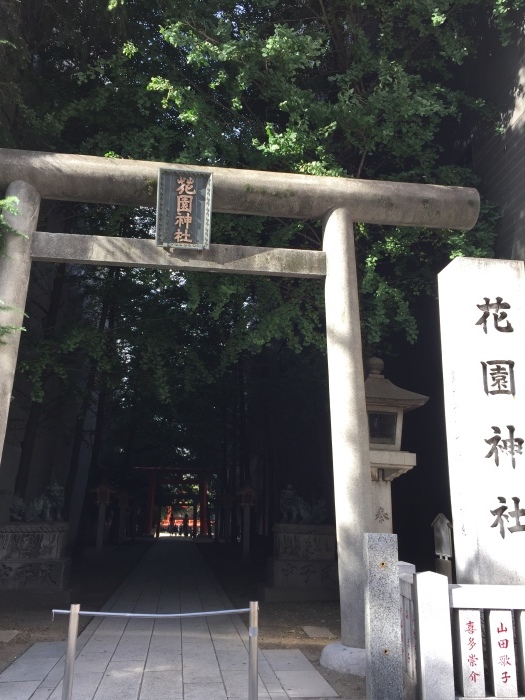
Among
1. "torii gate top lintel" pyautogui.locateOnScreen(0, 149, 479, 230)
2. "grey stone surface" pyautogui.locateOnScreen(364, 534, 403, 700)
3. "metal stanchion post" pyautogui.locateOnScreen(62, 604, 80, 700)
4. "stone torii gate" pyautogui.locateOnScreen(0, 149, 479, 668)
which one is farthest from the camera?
"torii gate top lintel" pyautogui.locateOnScreen(0, 149, 479, 230)

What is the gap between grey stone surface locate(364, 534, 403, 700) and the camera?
522cm

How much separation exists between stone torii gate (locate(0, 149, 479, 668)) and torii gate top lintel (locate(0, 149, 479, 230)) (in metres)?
0.01

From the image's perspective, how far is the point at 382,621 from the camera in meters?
5.34

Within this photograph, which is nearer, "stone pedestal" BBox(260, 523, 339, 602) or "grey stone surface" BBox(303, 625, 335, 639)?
"grey stone surface" BBox(303, 625, 335, 639)

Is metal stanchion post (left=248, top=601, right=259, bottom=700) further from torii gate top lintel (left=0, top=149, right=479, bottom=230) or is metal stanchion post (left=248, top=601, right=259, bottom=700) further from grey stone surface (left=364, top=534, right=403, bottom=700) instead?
torii gate top lintel (left=0, top=149, right=479, bottom=230)

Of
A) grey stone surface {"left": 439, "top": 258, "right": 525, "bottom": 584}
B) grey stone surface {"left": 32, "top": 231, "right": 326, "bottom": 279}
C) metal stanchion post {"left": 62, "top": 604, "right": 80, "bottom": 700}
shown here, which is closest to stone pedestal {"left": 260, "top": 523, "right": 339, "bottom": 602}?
grey stone surface {"left": 32, "top": 231, "right": 326, "bottom": 279}

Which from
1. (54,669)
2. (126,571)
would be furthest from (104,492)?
(54,669)

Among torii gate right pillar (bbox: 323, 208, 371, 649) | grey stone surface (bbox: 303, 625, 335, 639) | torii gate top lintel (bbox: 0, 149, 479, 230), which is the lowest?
grey stone surface (bbox: 303, 625, 335, 639)

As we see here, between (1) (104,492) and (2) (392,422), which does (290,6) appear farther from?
(1) (104,492)

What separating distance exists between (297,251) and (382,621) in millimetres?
4446

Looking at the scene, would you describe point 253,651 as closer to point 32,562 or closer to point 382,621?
point 382,621

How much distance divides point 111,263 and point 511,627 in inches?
224

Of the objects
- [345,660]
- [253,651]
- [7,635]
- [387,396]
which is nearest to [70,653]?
[253,651]

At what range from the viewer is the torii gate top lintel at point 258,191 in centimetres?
762
